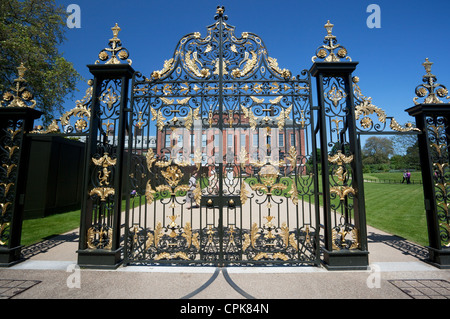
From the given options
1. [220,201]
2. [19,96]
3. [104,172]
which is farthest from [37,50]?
[220,201]

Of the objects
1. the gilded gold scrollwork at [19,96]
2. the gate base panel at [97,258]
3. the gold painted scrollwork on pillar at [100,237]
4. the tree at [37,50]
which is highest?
the tree at [37,50]

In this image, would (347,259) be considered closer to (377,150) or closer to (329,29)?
(329,29)

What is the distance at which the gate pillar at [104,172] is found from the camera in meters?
4.05

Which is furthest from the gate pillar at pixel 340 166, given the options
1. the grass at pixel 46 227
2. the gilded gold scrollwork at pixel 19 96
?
the grass at pixel 46 227

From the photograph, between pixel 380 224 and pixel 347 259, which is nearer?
pixel 347 259

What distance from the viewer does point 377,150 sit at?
179 ft

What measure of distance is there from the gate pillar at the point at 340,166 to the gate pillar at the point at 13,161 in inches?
239

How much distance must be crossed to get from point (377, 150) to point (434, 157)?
6143 cm

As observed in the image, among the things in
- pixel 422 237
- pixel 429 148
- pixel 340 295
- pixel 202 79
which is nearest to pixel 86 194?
pixel 202 79

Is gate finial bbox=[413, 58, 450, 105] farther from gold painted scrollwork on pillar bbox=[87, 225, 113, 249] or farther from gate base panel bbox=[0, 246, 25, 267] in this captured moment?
gate base panel bbox=[0, 246, 25, 267]

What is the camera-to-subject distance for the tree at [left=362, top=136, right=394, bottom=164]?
172 ft

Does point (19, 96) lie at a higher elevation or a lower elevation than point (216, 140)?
higher

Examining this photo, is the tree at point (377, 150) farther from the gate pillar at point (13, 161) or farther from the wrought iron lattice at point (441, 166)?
the gate pillar at point (13, 161)
